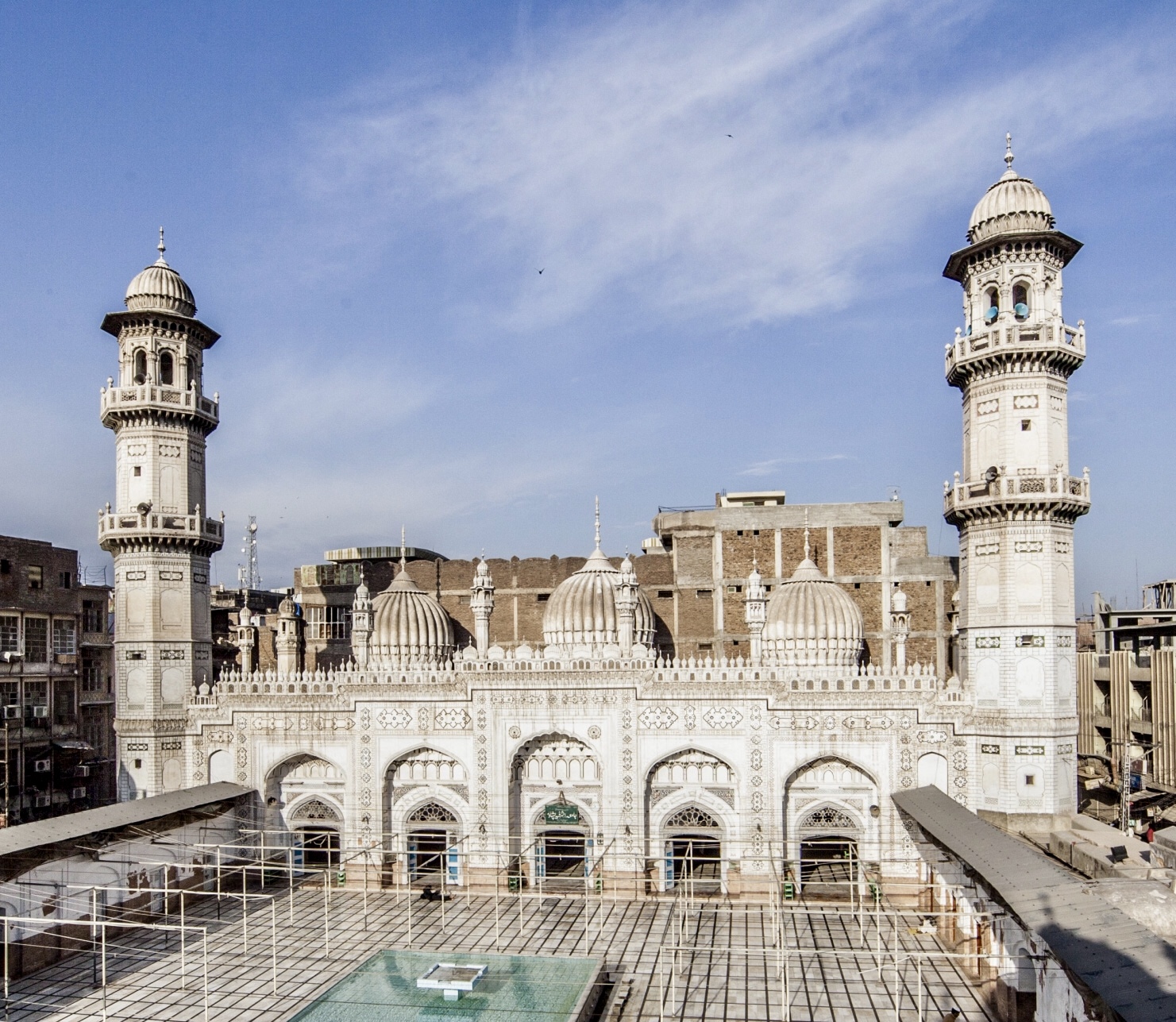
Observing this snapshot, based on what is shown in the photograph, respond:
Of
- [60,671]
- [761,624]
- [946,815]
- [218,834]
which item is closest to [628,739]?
[761,624]

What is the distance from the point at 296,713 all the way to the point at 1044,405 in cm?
2534

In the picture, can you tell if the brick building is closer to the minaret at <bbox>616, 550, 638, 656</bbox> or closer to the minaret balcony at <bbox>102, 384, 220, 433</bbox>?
the minaret balcony at <bbox>102, 384, 220, 433</bbox>

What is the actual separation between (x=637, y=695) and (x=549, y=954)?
27.5 ft

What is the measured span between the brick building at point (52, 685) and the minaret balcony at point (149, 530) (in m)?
11.6

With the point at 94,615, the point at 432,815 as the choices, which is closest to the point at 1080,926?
the point at 432,815

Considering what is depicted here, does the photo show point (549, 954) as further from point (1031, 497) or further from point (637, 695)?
point (1031, 497)

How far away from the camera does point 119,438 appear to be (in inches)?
1410

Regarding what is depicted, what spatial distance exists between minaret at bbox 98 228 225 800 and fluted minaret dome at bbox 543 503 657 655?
12.1 m

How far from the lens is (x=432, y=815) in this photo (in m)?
34.2

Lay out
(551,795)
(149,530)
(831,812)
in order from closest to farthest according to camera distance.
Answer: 1. (831,812)
2. (551,795)
3. (149,530)

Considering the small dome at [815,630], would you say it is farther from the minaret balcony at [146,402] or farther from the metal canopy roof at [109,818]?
the minaret balcony at [146,402]

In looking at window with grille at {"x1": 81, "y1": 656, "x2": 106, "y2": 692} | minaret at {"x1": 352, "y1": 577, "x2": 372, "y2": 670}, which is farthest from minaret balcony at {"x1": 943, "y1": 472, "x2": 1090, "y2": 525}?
window with grille at {"x1": 81, "y1": 656, "x2": 106, "y2": 692}

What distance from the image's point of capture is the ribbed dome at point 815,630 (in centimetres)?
3466

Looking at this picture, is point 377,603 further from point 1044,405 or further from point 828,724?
point 1044,405
